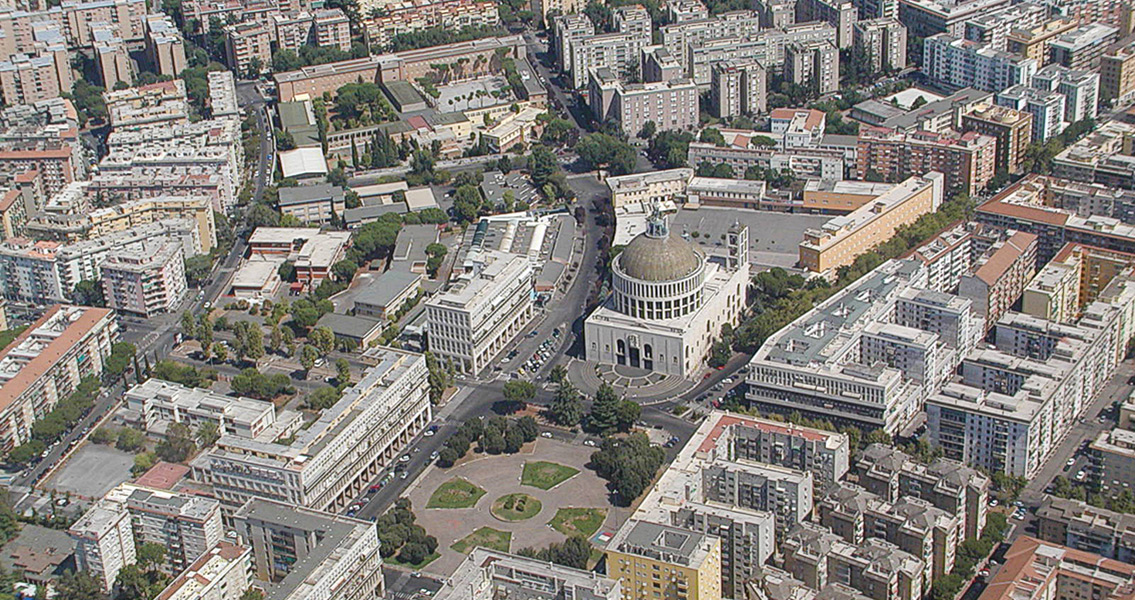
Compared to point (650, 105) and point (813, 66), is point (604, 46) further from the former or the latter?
point (813, 66)

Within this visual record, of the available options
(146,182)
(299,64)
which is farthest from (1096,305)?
(299,64)

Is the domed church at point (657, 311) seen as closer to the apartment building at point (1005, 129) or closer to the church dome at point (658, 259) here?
the church dome at point (658, 259)

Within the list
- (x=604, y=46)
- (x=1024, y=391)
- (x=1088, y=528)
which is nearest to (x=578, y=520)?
(x=1024, y=391)

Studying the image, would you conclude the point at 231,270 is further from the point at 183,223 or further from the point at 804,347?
the point at 804,347

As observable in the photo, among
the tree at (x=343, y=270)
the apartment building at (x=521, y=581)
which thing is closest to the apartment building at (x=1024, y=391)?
the apartment building at (x=521, y=581)

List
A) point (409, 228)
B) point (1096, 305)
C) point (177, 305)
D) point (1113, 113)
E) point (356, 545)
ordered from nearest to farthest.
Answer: point (356, 545)
point (1096, 305)
point (177, 305)
point (409, 228)
point (1113, 113)

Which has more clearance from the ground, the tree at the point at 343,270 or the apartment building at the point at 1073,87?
the apartment building at the point at 1073,87
